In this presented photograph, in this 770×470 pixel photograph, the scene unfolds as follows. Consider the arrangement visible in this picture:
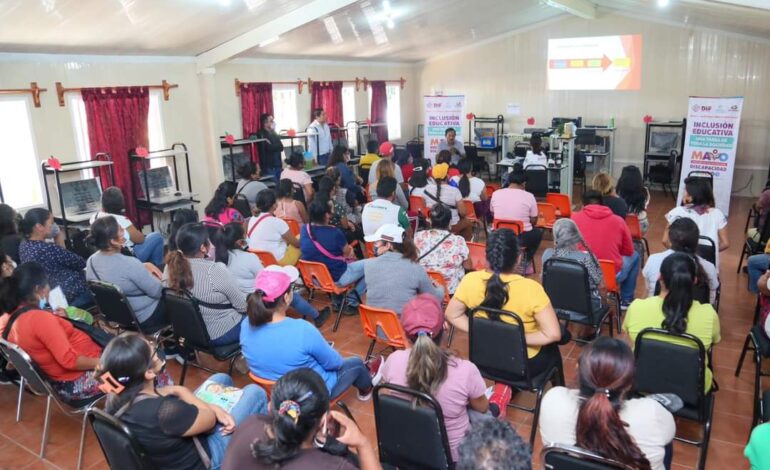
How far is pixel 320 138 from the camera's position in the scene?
9891 mm

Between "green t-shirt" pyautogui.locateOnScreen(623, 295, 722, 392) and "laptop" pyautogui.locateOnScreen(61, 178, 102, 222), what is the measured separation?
5677mm

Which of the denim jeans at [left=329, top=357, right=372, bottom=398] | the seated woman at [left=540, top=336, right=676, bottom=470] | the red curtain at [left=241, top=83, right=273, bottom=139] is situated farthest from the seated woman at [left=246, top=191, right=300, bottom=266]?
the red curtain at [left=241, top=83, right=273, bottom=139]

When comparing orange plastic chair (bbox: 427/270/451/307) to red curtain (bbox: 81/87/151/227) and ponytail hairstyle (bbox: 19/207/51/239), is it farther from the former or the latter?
red curtain (bbox: 81/87/151/227)

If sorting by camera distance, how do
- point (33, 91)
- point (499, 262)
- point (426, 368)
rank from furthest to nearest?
point (33, 91), point (499, 262), point (426, 368)

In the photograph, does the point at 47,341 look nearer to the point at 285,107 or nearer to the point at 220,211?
the point at 220,211

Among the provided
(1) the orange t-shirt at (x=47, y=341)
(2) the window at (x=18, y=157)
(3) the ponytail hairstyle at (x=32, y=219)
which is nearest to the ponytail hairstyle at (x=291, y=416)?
(1) the orange t-shirt at (x=47, y=341)

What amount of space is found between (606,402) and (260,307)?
1519 mm

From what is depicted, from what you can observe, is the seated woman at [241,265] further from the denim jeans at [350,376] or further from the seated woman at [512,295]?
the seated woman at [512,295]

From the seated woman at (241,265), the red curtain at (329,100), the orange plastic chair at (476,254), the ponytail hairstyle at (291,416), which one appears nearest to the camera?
the ponytail hairstyle at (291,416)

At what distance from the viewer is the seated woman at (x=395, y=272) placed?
3535mm

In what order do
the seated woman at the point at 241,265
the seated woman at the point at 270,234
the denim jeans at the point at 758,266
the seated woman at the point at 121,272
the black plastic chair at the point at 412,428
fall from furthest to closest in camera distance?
the seated woman at the point at 270,234, the denim jeans at the point at 758,266, the seated woman at the point at 241,265, the seated woman at the point at 121,272, the black plastic chair at the point at 412,428

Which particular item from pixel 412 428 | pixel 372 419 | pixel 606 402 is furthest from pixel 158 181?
pixel 606 402

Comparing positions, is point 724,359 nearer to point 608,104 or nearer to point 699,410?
point 699,410

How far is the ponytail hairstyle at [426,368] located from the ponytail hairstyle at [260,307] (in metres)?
0.79
